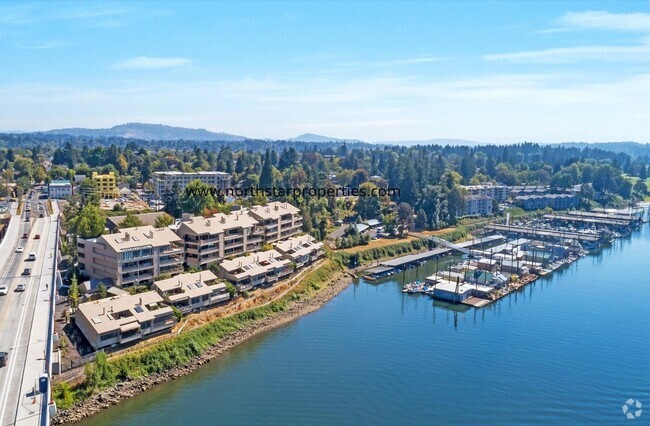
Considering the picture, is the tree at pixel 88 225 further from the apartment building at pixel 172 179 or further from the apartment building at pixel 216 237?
the apartment building at pixel 172 179

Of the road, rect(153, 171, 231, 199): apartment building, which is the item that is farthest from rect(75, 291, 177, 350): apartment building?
rect(153, 171, 231, 199): apartment building

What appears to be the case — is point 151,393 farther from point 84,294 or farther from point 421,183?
point 421,183

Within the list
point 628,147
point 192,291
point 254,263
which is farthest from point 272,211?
point 628,147

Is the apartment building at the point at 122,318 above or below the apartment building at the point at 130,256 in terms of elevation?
below

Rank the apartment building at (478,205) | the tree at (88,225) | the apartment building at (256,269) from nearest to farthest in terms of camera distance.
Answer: the apartment building at (256,269)
the tree at (88,225)
the apartment building at (478,205)

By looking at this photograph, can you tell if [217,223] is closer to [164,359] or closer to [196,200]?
[196,200]

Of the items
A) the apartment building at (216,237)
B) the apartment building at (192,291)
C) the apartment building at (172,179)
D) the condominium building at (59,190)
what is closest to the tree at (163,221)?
the apartment building at (216,237)
